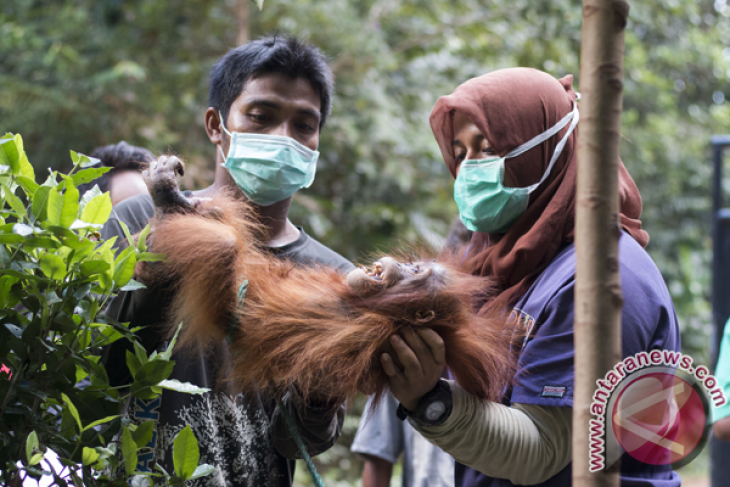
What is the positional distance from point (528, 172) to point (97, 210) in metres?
1.13

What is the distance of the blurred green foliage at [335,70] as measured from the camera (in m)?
5.21

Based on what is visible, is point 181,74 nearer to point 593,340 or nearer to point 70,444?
point 70,444

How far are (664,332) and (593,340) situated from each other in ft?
2.30

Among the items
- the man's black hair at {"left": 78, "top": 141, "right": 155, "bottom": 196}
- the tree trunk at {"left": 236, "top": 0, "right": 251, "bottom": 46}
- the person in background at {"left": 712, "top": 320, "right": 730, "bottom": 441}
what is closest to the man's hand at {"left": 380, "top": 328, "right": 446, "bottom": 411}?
the person in background at {"left": 712, "top": 320, "right": 730, "bottom": 441}

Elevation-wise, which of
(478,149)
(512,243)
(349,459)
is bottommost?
(349,459)

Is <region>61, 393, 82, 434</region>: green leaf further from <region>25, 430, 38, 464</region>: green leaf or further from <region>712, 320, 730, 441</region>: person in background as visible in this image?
<region>712, 320, 730, 441</region>: person in background

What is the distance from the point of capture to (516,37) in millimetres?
6281

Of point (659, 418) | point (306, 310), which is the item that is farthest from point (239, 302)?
point (659, 418)

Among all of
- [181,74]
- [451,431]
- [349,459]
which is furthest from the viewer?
[349,459]

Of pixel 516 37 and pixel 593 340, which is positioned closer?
pixel 593 340

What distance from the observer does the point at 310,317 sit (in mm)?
1286

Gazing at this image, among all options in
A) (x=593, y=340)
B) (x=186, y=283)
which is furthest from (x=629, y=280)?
(x=186, y=283)

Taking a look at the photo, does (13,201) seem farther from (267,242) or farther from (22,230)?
(267,242)

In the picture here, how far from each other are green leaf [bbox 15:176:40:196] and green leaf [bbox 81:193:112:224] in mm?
88
